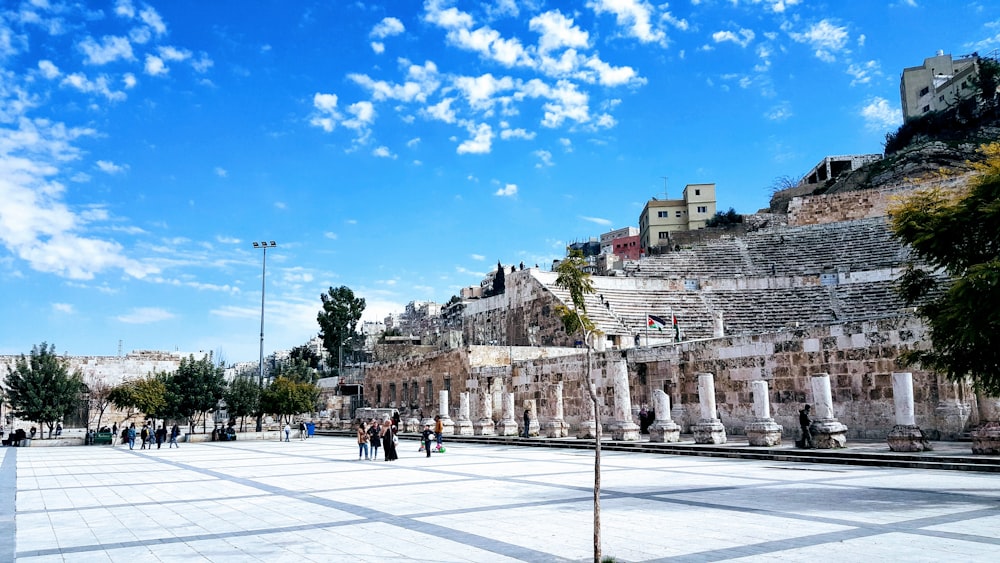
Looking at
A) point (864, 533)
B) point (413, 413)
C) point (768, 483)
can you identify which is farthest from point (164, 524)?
point (413, 413)

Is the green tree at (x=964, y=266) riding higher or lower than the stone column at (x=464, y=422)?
higher

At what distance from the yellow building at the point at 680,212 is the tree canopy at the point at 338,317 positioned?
116 feet

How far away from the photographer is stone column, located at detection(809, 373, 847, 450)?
15406mm

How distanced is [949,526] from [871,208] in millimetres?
55729

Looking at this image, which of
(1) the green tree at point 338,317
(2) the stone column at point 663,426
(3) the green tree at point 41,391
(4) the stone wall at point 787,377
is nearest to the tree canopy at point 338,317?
(1) the green tree at point 338,317

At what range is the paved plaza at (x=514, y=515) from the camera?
6.30m

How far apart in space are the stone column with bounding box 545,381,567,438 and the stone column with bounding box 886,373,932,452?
40.1 ft

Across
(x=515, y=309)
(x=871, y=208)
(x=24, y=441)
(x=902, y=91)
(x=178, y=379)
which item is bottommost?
(x=24, y=441)

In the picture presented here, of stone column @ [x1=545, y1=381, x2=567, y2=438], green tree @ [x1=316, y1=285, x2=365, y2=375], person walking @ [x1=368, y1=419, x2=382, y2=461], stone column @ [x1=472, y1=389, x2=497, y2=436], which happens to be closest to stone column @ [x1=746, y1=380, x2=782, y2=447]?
stone column @ [x1=545, y1=381, x2=567, y2=438]

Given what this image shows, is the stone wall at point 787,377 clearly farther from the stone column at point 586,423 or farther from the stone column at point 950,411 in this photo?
the stone column at point 586,423

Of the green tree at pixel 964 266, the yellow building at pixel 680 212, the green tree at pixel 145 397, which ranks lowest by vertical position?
the green tree at pixel 145 397

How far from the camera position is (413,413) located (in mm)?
38500

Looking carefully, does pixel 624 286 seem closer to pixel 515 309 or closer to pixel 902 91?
pixel 515 309

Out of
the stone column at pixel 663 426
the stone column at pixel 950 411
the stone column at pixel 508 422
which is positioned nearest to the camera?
the stone column at pixel 950 411
